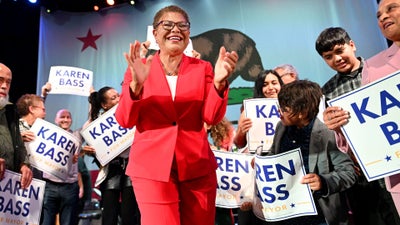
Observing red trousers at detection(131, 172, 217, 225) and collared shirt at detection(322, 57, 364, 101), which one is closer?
red trousers at detection(131, 172, 217, 225)

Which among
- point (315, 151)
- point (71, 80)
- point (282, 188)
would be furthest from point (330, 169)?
point (71, 80)

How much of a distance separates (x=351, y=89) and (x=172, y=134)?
1542 millimetres

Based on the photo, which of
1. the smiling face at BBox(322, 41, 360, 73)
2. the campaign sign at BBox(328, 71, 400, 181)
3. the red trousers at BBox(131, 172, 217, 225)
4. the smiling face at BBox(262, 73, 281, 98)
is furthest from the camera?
the smiling face at BBox(262, 73, 281, 98)

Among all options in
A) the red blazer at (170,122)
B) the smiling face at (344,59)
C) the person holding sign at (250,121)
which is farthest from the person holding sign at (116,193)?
the smiling face at (344,59)

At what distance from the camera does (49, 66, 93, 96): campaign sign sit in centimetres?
465

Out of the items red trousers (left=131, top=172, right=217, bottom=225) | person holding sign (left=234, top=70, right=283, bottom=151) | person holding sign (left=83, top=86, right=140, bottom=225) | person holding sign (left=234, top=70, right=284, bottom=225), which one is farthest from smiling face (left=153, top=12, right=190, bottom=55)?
person holding sign (left=83, top=86, right=140, bottom=225)

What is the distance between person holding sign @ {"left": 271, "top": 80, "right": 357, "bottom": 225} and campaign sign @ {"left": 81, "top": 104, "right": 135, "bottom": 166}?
146 centimetres

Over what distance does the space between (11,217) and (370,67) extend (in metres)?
2.43

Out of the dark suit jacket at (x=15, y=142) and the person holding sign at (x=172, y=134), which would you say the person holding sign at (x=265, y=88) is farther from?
the dark suit jacket at (x=15, y=142)

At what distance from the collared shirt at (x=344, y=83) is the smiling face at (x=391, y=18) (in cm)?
105

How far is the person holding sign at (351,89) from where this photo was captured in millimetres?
2248

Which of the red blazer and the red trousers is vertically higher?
the red blazer

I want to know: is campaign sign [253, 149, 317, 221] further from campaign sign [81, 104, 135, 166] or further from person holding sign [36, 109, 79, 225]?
person holding sign [36, 109, 79, 225]

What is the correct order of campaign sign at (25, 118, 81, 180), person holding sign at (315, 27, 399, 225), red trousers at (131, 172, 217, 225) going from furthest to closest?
campaign sign at (25, 118, 81, 180), person holding sign at (315, 27, 399, 225), red trousers at (131, 172, 217, 225)
